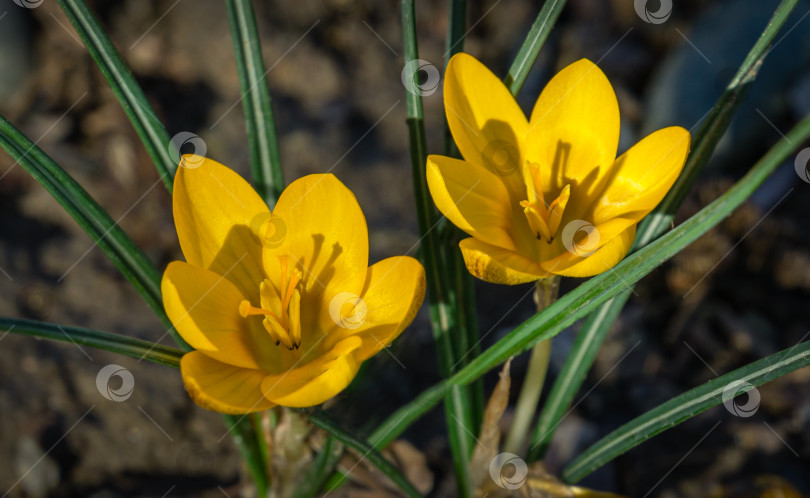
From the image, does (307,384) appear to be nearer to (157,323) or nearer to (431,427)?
(431,427)

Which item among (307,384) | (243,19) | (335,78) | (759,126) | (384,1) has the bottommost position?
(307,384)

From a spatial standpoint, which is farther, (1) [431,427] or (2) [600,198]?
(1) [431,427]

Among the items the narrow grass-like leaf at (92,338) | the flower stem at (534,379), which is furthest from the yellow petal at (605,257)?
the narrow grass-like leaf at (92,338)

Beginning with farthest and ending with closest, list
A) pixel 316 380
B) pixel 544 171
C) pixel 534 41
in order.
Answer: pixel 544 171 < pixel 534 41 < pixel 316 380

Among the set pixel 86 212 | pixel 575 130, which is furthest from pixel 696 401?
pixel 86 212

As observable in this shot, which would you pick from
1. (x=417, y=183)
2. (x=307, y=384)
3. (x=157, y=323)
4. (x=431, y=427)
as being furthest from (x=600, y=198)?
(x=157, y=323)

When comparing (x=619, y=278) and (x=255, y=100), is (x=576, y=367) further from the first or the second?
(x=255, y=100)

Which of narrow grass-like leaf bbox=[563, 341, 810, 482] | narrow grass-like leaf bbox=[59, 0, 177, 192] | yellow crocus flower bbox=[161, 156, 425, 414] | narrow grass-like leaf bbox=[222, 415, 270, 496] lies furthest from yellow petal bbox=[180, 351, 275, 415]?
narrow grass-like leaf bbox=[563, 341, 810, 482]
